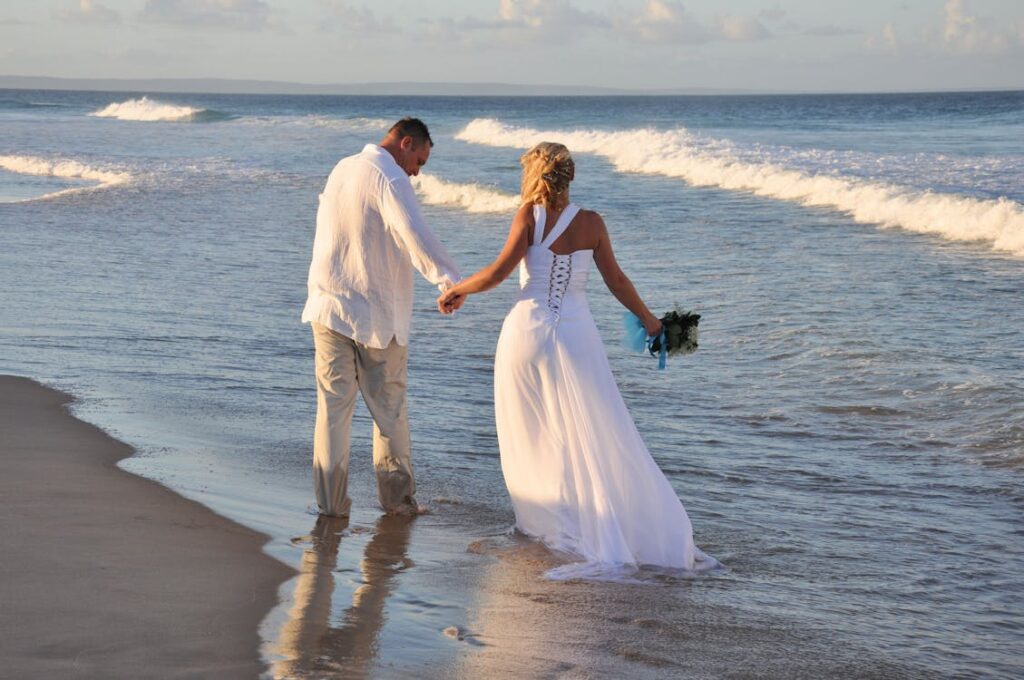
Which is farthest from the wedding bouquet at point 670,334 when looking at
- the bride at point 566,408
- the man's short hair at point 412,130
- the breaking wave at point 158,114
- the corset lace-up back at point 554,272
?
the breaking wave at point 158,114

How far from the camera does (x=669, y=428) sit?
774cm

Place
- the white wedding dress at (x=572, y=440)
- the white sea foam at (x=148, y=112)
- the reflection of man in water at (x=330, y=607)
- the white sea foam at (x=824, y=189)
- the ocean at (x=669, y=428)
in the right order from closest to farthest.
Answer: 1. the reflection of man in water at (x=330, y=607)
2. the ocean at (x=669, y=428)
3. the white wedding dress at (x=572, y=440)
4. the white sea foam at (x=824, y=189)
5. the white sea foam at (x=148, y=112)

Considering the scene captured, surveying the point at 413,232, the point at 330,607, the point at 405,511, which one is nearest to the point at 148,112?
the point at 405,511

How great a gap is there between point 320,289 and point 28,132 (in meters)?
49.5

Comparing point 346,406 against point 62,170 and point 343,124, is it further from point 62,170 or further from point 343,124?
point 343,124

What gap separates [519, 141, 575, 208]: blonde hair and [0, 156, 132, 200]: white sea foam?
2350 centimetres

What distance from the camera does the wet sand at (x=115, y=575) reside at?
12.1ft

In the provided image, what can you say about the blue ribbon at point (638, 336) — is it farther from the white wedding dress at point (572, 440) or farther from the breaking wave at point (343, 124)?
the breaking wave at point (343, 124)

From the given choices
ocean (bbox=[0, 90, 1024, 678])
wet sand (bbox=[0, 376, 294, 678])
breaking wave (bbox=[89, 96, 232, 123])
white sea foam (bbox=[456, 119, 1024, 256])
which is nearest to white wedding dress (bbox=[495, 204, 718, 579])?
ocean (bbox=[0, 90, 1024, 678])

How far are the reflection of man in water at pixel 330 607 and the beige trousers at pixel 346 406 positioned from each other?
0.16 metres

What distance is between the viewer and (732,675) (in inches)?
155

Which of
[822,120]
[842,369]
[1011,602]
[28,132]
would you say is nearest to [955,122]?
[822,120]

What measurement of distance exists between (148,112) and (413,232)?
7917 centimetres

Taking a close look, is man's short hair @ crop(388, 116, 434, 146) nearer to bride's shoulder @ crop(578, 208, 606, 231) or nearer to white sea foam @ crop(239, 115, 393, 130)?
bride's shoulder @ crop(578, 208, 606, 231)
